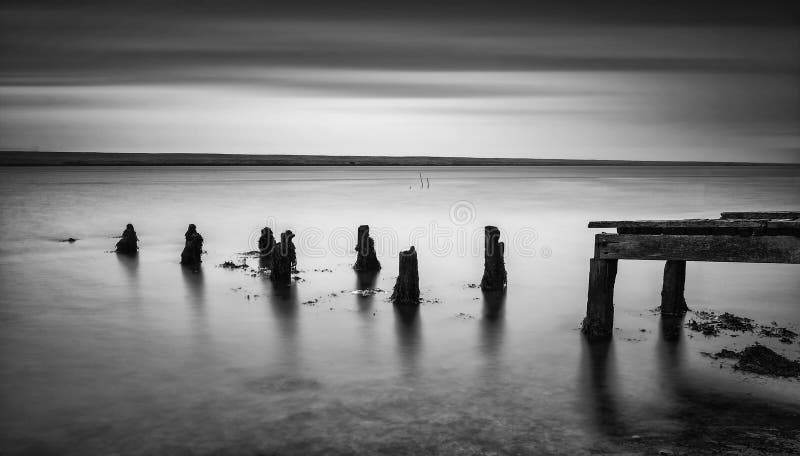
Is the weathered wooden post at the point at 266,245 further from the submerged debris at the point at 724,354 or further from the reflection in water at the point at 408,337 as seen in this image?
the submerged debris at the point at 724,354

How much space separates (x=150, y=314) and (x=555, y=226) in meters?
19.7

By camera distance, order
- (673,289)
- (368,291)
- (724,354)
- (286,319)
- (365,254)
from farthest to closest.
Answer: (365,254), (368,291), (286,319), (673,289), (724,354)

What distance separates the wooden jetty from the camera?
24.2 ft

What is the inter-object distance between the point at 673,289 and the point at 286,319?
6.19m

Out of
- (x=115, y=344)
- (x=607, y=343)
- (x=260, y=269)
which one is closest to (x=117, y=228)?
(x=260, y=269)

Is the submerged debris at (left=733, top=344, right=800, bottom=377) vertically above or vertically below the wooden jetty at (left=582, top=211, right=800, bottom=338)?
below

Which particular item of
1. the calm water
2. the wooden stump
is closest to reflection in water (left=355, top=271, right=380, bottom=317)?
the calm water

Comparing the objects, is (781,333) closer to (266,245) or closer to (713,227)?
(713,227)

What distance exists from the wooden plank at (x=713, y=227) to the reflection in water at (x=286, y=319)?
443cm

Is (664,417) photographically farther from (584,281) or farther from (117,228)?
(117,228)

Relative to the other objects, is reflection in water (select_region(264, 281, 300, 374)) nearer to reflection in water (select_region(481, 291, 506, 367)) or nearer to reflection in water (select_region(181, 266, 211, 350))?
reflection in water (select_region(181, 266, 211, 350))

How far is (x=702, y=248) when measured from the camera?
7.77 metres

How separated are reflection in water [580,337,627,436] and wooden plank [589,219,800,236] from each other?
5.34ft

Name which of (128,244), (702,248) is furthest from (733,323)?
(128,244)
